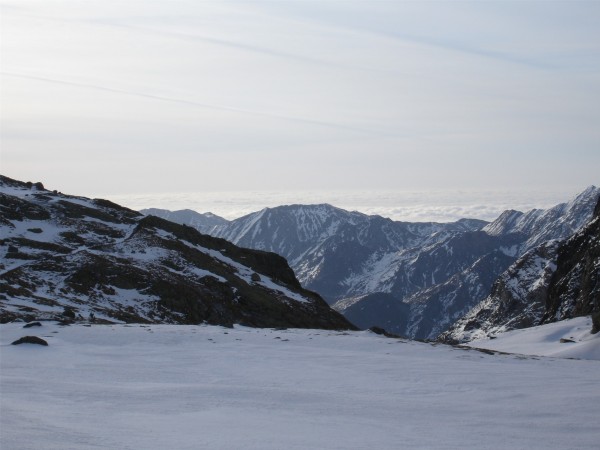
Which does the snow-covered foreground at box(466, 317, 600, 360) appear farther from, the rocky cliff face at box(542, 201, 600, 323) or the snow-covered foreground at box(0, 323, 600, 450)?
the rocky cliff face at box(542, 201, 600, 323)

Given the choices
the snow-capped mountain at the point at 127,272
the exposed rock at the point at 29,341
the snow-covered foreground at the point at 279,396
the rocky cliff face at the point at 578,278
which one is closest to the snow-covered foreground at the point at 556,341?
the snow-covered foreground at the point at 279,396

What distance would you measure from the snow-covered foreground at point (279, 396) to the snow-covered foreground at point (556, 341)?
9216 millimetres

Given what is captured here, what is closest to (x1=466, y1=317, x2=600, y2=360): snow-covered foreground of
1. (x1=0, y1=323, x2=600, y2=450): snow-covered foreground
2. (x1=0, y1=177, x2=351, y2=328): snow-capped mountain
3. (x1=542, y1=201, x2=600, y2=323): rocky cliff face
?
(x1=0, y1=323, x2=600, y2=450): snow-covered foreground

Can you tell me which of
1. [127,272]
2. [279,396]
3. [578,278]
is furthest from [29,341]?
[578,278]

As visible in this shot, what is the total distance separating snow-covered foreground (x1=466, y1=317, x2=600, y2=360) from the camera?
1399 inches

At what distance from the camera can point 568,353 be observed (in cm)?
3562

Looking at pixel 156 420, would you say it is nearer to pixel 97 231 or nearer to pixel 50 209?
pixel 97 231

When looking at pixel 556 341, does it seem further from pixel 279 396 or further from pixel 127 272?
pixel 127 272

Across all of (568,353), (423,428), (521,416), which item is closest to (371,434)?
(423,428)

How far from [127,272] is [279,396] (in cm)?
4976

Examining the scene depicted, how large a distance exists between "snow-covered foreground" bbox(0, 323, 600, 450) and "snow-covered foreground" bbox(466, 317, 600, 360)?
9216 millimetres

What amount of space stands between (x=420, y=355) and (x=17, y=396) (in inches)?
648

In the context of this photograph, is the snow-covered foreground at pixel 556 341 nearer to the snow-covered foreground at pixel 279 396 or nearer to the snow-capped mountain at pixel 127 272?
the snow-covered foreground at pixel 279 396

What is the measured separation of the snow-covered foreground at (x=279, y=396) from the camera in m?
13.4
